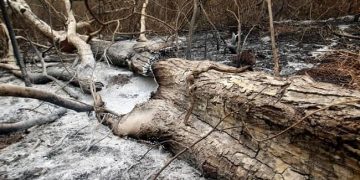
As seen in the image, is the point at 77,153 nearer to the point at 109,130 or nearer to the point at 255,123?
the point at 109,130

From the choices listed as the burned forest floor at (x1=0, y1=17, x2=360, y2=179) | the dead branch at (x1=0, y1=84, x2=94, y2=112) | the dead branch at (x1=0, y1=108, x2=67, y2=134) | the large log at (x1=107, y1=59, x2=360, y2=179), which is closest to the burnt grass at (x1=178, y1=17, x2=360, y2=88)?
the burned forest floor at (x1=0, y1=17, x2=360, y2=179)

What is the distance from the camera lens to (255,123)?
1.88 m

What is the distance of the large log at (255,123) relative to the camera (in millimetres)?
1502

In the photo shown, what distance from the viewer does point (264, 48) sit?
453cm

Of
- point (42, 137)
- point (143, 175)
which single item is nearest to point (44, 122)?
point (42, 137)

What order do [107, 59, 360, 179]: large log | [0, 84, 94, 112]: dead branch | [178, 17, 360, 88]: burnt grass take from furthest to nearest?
[178, 17, 360, 88]: burnt grass < [0, 84, 94, 112]: dead branch < [107, 59, 360, 179]: large log

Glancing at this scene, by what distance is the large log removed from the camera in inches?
59.1

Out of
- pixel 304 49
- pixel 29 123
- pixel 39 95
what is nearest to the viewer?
pixel 39 95

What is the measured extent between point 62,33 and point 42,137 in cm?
259

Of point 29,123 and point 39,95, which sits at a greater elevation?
point 39,95

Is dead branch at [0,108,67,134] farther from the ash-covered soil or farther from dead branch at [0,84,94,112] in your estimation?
dead branch at [0,84,94,112]

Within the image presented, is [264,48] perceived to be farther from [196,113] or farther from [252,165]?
[252,165]

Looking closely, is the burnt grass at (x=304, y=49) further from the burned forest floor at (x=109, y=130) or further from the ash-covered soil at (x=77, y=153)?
the ash-covered soil at (x=77, y=153)

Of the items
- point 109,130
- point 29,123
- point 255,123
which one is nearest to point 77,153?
point 109,130
